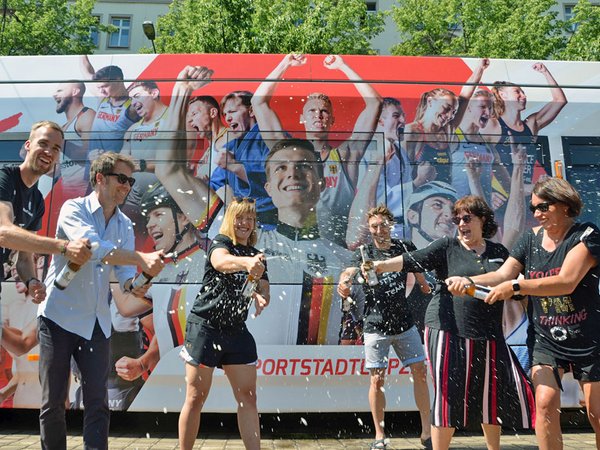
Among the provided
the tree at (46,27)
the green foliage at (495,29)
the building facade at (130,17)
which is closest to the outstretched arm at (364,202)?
the green foliage at (495,29)

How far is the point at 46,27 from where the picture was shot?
18250 mm

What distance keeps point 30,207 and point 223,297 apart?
1.44 metres

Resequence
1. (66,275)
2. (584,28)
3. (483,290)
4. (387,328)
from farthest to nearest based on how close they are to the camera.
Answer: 1. (584,28)
2. (387,328)
3. (483,290)
4. (66,275)

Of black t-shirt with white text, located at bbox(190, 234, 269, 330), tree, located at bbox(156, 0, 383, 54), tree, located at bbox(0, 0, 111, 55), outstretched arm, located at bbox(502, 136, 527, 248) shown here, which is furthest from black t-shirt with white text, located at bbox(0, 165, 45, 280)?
tree, located at bbox(0, 0, 111, 55)

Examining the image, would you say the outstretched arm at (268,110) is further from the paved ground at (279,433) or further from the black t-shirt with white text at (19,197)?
the paved ground at (279,433)

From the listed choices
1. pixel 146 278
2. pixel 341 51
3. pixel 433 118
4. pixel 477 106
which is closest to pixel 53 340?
pixel 146 278

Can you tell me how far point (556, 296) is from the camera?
3.25 meters

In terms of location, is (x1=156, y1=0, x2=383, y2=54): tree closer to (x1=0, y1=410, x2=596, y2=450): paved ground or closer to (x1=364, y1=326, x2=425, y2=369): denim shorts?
(x1=0, y1=410, x2=596, y2=450): paved ground

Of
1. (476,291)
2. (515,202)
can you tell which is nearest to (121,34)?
(515,202)

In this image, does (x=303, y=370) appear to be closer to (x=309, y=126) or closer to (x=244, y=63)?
(x=309, y=126)

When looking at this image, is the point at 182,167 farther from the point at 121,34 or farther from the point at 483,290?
the point at 121,34

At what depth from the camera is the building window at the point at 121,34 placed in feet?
106

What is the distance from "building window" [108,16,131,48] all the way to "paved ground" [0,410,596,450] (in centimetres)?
3050

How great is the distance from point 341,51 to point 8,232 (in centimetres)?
1591
